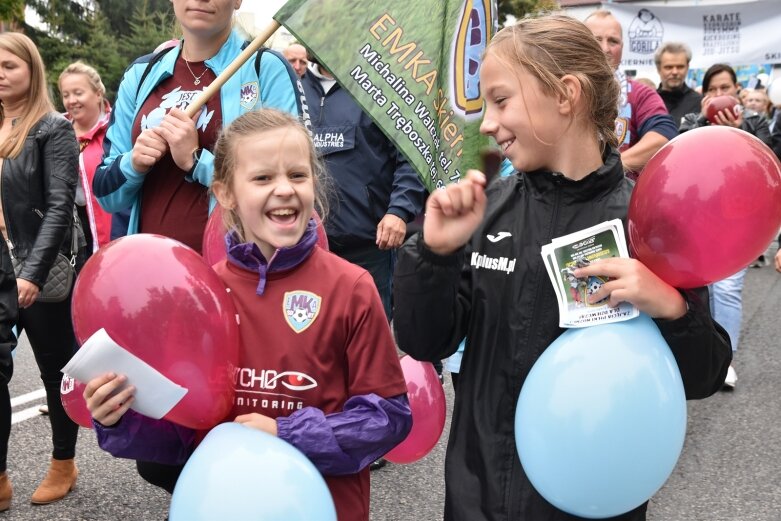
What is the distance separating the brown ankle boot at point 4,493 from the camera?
139 inches

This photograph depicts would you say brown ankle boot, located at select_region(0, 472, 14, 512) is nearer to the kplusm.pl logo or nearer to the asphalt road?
the asphalt road

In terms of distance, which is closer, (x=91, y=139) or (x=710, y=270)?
(x=710, y=270)

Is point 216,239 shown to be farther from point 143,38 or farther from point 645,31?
point 143,38

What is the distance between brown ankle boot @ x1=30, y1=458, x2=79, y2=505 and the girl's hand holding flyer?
9.01 feet

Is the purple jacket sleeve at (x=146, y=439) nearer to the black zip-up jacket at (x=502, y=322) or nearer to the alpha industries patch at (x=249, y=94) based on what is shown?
the black zip-up jacket at (x=502, y=322)

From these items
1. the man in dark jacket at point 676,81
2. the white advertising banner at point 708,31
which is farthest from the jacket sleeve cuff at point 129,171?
the white advertising banner at point 708,31

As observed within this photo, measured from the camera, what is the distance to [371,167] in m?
3.92

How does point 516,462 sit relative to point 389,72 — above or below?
below

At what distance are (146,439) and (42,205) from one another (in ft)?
6.85

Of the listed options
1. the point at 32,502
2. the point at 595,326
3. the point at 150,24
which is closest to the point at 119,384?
the point at 595,326

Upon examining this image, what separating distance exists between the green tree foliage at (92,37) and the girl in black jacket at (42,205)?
835 inches

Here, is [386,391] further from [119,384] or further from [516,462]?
[119,384]

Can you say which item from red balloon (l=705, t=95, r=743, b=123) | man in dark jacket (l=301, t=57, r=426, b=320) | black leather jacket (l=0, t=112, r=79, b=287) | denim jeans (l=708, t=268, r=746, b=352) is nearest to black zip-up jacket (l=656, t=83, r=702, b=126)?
red balloon (l=705, t=95, r=743, b=123)

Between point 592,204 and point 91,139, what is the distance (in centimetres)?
424
